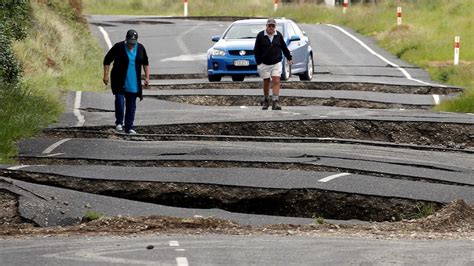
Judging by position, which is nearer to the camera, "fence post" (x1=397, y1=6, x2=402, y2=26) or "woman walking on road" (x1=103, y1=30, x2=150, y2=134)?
"woman walking on road" (x1=103, y1=30, x2=150, y2=134)

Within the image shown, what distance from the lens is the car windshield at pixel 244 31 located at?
30.0m

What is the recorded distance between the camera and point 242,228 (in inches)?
473

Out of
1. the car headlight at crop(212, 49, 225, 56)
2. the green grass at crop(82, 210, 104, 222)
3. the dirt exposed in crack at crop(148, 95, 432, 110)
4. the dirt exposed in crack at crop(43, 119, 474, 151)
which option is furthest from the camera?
the car headlight at crop(212, 49, 225, 56)

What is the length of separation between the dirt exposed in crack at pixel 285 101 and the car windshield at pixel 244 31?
3.56m

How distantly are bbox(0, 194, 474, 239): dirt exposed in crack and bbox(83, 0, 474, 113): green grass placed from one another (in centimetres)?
1274

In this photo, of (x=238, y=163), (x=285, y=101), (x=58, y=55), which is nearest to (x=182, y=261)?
(x=238, y=163)

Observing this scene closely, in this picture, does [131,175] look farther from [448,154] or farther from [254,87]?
[254,87]

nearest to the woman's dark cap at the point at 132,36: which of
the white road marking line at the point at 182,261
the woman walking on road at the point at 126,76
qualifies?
the woman walking on road at the point at 126,76

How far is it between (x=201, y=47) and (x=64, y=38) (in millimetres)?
5492

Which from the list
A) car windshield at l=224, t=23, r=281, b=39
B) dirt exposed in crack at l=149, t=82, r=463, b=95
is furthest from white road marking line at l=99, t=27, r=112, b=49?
dirt exposed in crack at l=149, t=82, r=463, b=95

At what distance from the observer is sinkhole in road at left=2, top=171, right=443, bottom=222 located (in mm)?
13837

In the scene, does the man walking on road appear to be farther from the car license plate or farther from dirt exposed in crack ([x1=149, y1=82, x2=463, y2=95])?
the car license plate

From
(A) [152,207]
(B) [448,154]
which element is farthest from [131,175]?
(B) [448,154]

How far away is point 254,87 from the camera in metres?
28.6
